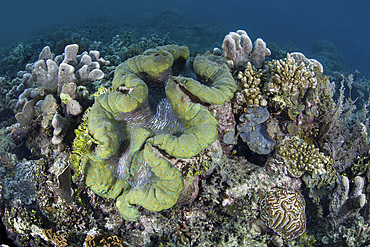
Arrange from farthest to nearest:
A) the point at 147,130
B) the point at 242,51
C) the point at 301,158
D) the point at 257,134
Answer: the point at 242,51
the point at 257,134
the point at 301,158
the point at 147,130

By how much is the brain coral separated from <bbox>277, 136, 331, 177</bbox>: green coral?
4.74 feet

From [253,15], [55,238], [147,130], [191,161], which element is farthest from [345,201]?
[253,15]

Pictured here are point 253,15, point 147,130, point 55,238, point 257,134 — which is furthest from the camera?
point 253,15

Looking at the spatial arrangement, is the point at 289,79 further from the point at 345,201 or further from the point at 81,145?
the point at 81,145

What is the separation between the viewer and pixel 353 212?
3.12 metres

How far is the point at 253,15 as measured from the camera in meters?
54.7

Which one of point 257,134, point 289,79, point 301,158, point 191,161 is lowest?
point 301,158

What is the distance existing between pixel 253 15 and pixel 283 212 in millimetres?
62485

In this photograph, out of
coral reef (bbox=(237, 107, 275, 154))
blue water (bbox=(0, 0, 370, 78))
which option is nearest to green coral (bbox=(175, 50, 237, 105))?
coral reef (bbox=(237, 107, 275, 154))

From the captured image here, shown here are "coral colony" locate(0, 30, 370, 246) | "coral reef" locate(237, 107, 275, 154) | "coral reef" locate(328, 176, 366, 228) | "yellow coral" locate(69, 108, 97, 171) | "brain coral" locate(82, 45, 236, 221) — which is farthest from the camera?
"coral reef" locate(237, 107, 275, 154)

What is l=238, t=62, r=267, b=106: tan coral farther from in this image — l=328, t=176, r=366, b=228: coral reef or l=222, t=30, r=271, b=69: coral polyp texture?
l=328, t=176, r=366, b=228: coral reef

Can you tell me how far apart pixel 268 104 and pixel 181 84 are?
169 centimetres

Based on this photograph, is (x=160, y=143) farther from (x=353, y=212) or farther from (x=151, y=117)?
(x=353, y=212)

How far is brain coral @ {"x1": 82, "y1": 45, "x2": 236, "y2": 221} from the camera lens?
231 centimetres
